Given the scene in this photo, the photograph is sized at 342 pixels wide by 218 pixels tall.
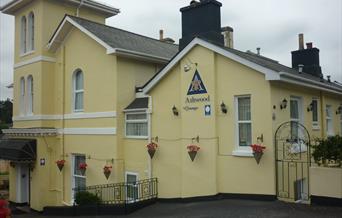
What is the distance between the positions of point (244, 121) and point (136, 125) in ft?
16.6

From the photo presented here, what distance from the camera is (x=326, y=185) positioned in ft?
31.9

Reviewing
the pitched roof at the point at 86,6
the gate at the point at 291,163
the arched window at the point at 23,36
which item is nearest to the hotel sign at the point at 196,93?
the gate at the point at 291,163

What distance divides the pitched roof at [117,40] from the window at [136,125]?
2.65 meters

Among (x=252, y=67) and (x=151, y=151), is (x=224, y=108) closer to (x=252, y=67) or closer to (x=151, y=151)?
(x=252, y=67)

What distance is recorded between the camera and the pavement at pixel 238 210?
362 inches

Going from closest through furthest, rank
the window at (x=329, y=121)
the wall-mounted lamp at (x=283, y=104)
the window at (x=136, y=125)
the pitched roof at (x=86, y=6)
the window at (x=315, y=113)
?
the wall-mounted lamp at (x=283, y=104) < the window at (x=315, y=113) < the window at (x=136, y=125) < the window at (x=329, y=121) < the pitched roof at (x=86, y=6)

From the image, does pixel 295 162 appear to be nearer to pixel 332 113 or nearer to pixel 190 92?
pixel 190 92

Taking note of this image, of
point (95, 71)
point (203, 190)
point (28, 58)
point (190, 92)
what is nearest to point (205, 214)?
point (203, 190)

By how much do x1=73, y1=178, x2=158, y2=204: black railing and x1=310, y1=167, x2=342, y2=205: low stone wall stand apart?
6.01 metres

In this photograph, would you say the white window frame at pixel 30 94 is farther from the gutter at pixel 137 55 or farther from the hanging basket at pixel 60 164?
the gutter at pixel 137 55

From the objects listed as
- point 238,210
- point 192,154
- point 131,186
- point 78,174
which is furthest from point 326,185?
point 78,174

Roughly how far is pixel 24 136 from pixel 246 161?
12321 millimetres

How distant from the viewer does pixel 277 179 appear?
35.9 ft

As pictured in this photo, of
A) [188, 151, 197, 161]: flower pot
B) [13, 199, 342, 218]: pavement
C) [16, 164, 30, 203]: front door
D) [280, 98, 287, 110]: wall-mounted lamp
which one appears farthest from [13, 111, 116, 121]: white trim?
[280, 98, 287, 110]: wall-mounted lamp
